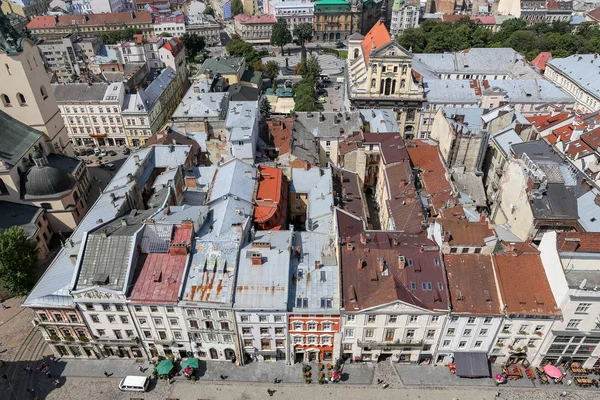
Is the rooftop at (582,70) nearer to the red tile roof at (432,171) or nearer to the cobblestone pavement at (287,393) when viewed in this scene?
the red tile roof at (432,171)

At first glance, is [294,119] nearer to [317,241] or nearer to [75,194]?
[317,241]

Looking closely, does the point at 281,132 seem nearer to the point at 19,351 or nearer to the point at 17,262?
the point at 17,262

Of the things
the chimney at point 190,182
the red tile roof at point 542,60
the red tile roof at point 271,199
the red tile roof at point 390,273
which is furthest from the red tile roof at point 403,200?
the red tile roof at point 542,60

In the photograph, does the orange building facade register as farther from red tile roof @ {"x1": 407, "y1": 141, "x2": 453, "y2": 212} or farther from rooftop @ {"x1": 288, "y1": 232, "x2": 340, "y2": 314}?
red tile roof @ {"x1": 407, "y1": 141, "x2": 453, "y2": 212}

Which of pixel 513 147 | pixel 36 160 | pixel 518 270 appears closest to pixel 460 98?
pixel 513 147

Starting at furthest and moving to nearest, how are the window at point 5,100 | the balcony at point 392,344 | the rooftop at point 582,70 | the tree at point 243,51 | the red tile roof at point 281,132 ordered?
the tree at point 243,51 < the rooftop at point 582,70 < the red tile roof at point 281,132 < the window at point 5,100 < the balcony at point 392,344
